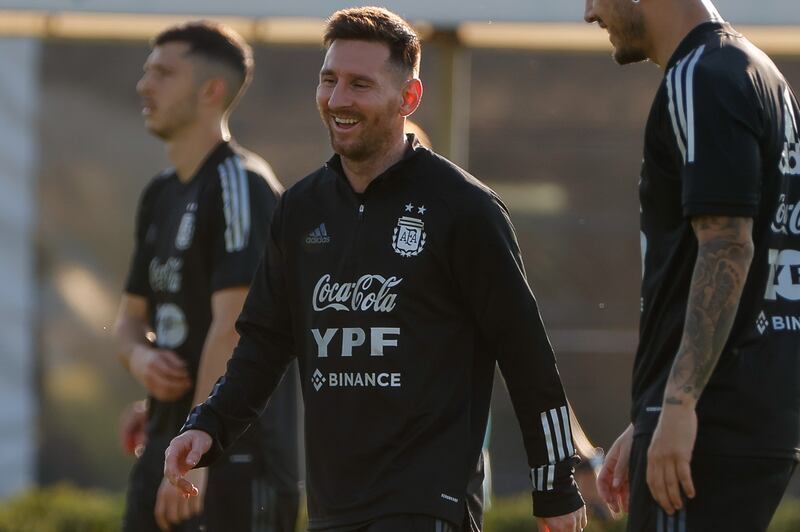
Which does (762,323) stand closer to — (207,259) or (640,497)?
(640,497)

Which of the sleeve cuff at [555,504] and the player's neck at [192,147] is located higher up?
the player's neck at [192,147]

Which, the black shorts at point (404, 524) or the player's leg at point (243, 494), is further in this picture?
the player's leg at point (243, 494)

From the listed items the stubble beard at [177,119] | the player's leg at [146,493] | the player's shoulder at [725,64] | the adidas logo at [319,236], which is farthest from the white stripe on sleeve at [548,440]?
the stubble beard at [177,119]

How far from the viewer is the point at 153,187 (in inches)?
210

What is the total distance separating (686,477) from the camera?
300 cm

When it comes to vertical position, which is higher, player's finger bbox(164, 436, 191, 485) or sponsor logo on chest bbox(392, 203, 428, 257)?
sponsor logo on chest bbox(392, 203, 428, 257)

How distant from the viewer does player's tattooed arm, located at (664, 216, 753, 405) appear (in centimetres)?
298

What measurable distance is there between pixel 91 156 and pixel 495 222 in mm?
12702

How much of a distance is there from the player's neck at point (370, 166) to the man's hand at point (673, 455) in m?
1.08

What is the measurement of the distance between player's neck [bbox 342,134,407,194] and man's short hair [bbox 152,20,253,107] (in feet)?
5.49

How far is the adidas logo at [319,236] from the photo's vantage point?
12.2 feet

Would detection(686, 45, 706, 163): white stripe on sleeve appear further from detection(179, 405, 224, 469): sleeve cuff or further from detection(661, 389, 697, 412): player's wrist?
detection(179, 405, 224, 469): sleeve cuff

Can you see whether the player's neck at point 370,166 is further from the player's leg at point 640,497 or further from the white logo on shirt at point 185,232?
the white logo on shirt at point 185,232

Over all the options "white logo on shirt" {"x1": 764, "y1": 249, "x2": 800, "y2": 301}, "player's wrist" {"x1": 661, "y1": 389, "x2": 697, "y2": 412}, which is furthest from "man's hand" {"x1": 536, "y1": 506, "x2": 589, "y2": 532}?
"white logo on shirt" {"x1": 764, "y1": 249, "x2": 800, "y2": 301}
